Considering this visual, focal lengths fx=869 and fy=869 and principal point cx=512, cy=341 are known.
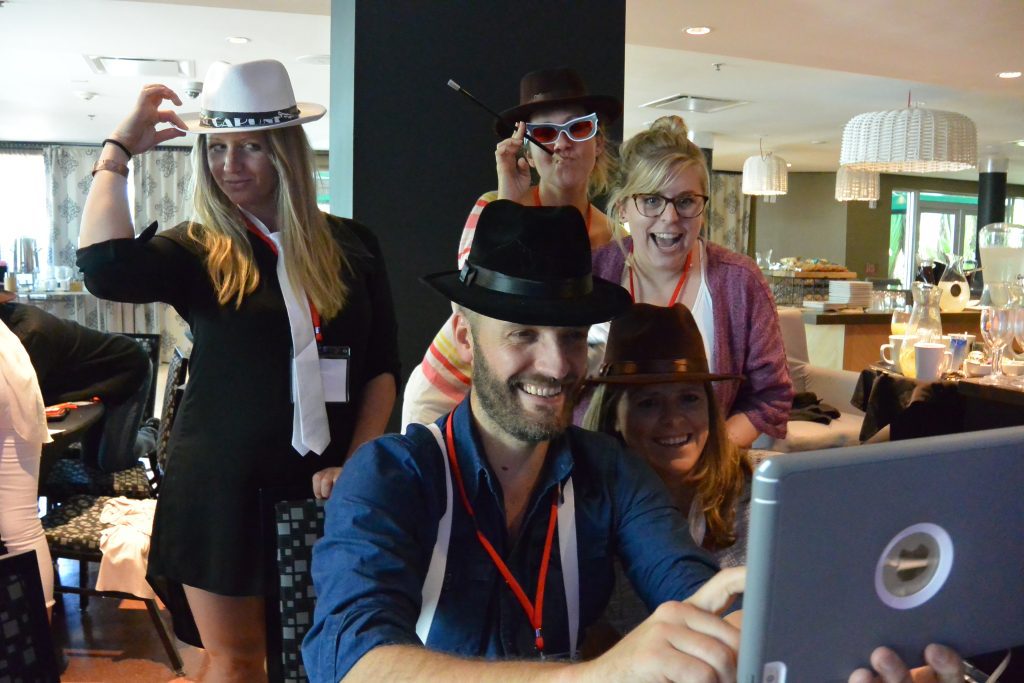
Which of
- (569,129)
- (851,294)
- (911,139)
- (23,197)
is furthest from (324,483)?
(23,197)

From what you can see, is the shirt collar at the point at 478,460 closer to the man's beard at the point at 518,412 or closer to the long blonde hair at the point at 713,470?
the man's beard at the point at 518,412

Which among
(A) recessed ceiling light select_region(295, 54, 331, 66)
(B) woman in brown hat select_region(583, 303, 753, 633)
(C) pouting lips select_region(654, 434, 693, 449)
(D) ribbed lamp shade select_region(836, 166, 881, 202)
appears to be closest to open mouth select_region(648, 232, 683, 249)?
(B) woman in brown hat select_region(583, 303, 753, 633)

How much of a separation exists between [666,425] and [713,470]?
0.12 m

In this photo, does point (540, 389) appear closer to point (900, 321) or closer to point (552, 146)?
point (552, 146)

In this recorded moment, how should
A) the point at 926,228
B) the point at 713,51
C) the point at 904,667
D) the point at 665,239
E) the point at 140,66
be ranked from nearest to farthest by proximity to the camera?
the point at 904,667 → the point at 665,239 → the point at 713,51 → the point at 140,66 → the point at 926,228

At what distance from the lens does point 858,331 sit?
650 centimetres

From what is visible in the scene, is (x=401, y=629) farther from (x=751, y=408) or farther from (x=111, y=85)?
(x=111, y=85)

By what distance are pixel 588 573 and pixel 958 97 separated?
825 cm

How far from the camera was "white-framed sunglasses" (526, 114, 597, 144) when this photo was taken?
2.08 meters

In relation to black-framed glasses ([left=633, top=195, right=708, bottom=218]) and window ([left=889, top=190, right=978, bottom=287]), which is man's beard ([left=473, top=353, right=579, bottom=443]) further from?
window ([left=889, top=190, right=978, bottom=287])

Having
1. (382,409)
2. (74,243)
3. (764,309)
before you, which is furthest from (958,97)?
(74,243)

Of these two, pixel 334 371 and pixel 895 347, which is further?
pixel 895 347

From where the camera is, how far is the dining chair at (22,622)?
1086mm

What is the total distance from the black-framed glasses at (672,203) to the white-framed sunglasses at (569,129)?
29cm
